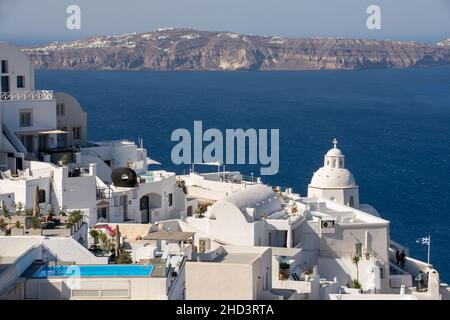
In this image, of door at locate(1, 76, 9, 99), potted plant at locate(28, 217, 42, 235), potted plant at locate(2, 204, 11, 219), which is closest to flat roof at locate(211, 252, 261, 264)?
potted plant at locate(28, 217, 42, 235)

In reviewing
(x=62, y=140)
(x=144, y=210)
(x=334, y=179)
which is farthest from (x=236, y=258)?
(x=334, y=179)

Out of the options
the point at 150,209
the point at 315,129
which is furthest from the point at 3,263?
the point at 315,129

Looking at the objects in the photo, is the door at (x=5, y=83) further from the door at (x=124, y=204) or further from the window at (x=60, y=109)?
the door at (x=124, y=204)

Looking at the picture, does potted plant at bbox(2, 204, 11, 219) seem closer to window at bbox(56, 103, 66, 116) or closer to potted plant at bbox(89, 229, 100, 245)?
potted plant at bbox(89, 229, 100, 245)

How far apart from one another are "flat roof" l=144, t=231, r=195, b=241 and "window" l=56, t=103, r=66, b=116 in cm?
1084

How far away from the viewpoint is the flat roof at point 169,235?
43750 millimetres

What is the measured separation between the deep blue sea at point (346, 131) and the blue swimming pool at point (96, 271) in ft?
108

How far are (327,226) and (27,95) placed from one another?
12997mm

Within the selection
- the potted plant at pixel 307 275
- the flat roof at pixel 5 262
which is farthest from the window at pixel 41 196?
the flat roof at pixel 5 262

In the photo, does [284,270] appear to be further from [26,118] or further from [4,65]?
[4,65]

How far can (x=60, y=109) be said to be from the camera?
54.4m
